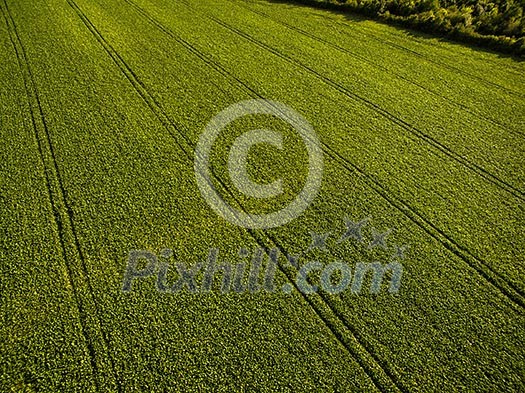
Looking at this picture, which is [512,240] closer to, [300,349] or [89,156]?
[300,349]

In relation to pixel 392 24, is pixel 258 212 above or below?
below

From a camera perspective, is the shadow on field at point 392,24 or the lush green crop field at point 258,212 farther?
the shadow on field at point 392,24

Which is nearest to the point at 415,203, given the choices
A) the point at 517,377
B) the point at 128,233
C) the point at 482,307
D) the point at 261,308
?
the point at 482,307

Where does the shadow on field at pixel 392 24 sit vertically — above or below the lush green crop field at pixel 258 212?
above

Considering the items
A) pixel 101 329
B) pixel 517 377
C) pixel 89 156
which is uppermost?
pixel 89 156
